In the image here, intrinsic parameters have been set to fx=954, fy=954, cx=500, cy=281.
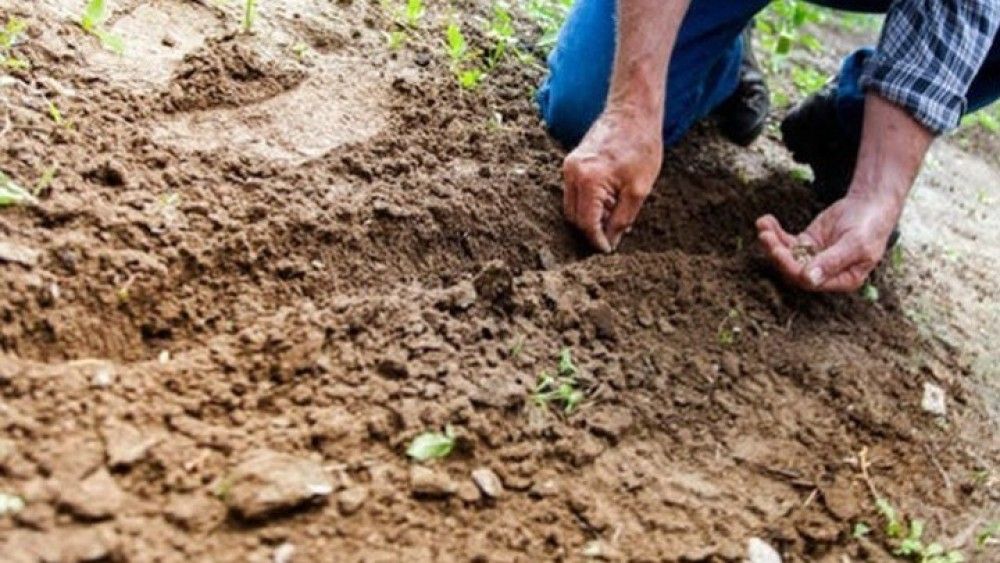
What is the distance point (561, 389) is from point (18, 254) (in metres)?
0.79

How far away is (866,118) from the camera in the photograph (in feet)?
6.54

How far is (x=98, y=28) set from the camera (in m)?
Answer: 1.92

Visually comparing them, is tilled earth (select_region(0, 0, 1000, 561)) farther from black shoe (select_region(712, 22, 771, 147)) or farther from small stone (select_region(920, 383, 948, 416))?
black shoe (select_region(712, 22, 771, 147))

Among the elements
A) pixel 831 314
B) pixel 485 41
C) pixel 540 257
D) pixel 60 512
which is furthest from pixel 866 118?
pixel 60 512

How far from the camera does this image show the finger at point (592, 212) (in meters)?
1.75

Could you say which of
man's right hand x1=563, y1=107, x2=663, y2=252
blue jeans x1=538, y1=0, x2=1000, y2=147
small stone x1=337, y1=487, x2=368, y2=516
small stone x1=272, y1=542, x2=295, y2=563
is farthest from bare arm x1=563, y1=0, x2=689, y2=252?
small stone x1=272, y1=542, x2=295, y2=563

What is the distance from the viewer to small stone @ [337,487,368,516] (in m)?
1.16

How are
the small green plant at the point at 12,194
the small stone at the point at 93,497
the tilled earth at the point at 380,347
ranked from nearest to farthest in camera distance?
the small stone at the point at 93,497
the tilled earth at the point at 380,347
the small green plant at the point at 12,194

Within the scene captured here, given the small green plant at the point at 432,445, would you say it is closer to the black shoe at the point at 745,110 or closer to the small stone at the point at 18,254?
the small stone at the point at 18,254

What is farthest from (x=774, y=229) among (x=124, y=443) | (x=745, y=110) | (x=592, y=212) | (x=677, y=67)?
(x=124, y=443)

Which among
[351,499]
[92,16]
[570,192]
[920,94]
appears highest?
[920,94]

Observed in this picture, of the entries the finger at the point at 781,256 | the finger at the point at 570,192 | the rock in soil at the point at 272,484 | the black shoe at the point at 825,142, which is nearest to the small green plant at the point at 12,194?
the rock in soil at the point at 272,484

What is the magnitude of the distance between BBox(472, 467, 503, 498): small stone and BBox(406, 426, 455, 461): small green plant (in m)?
0.05

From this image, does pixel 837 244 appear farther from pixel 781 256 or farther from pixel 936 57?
pixel 936 57
